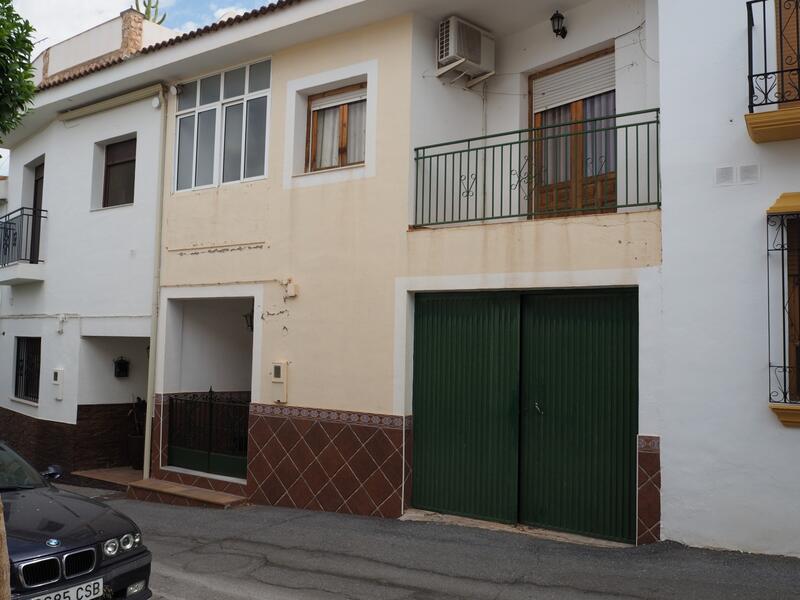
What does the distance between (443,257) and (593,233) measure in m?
1.71

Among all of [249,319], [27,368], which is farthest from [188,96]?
[27,368]

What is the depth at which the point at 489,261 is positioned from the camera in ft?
25.6

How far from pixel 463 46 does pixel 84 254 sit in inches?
294

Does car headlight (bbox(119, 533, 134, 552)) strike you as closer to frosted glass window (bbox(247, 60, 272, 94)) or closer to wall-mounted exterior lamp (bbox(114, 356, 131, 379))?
frosted glass window (bbox(247, 60, 272, 94))

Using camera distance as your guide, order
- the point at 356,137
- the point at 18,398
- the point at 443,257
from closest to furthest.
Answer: the point at 443,257, the point at 356,137, the point at 18,398

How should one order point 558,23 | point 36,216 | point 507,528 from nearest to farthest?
point 507,528
point 558,23
point 36,216

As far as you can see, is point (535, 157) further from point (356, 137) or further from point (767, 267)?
point (767, 267)

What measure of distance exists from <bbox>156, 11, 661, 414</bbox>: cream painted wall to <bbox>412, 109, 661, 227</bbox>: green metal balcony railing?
1.09 feet

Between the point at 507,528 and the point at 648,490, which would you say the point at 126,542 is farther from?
the point at 648,490

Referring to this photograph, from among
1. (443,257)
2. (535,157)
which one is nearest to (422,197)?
(443,257)

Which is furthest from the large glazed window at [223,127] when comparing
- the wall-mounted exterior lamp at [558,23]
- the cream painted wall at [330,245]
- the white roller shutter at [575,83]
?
the wall-mounted exterior lamp at [558,23]

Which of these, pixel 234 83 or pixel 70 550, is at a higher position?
pixel 234 83

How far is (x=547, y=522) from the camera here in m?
7.46

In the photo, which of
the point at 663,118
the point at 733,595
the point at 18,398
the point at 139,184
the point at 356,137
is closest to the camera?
the point at 733,595
